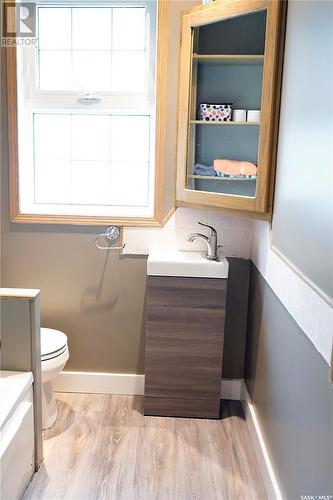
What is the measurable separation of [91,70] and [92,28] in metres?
0.23

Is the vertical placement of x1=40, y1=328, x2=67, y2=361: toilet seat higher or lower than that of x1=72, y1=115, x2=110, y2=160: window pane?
lower

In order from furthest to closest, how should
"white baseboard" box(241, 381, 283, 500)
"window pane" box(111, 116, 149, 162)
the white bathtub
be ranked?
"window pane" box(111, 116, 149, 162), "white baseboard" box(241, 381, 283, 500), the white bathtub

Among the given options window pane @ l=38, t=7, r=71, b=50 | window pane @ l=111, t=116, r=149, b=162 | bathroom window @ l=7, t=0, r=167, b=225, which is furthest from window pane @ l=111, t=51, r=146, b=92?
window pane @ l=38, t=7, r=71, b=50

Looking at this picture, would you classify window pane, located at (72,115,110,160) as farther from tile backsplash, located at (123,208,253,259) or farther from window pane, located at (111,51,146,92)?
tile backsplash, located at (123,208,253,259)

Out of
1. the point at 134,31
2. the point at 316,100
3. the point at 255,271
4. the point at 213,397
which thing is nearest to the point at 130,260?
the point at 255,271

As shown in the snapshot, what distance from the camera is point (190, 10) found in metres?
2.28

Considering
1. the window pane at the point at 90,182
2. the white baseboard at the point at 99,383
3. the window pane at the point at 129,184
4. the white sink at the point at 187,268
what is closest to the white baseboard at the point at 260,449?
the white baseboard at the point at 99,383

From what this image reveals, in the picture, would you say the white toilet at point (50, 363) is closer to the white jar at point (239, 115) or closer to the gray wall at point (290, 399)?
the gray wall at point (290, 399)

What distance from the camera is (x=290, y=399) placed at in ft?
5.40

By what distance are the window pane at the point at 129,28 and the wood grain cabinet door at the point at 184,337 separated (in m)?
1.33

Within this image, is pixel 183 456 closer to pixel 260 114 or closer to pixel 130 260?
pixel 130 260

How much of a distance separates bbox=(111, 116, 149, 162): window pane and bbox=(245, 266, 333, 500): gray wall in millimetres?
988

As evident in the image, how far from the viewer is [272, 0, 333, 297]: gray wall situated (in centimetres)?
131

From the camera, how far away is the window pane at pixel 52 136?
8.79ft
